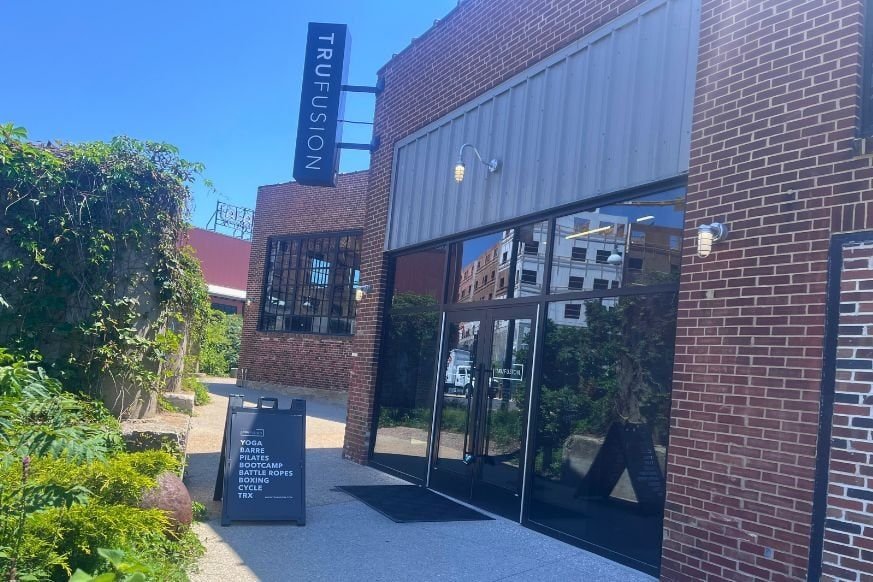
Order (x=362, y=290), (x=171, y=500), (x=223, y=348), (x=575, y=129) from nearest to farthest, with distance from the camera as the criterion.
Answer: (x=171, y=500), (x=575, y=129), (x=362, y=290), (x=223, y=348)

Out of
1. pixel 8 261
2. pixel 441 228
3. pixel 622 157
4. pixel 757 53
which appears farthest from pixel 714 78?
pixel 8 261

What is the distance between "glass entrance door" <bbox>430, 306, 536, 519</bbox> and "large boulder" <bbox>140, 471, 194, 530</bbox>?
122 inches

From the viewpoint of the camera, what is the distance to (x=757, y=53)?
4.91m

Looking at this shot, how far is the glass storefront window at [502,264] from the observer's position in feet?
23.4

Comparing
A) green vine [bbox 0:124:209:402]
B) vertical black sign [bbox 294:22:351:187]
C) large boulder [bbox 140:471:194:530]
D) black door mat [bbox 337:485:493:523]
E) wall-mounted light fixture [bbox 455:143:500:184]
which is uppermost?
vertical black sign [bbox 294:22:351:187]

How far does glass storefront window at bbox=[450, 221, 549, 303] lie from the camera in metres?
7.13

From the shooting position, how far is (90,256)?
7211 mm

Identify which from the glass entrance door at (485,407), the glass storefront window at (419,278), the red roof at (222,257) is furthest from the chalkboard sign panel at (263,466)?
the red roof at (222,257)

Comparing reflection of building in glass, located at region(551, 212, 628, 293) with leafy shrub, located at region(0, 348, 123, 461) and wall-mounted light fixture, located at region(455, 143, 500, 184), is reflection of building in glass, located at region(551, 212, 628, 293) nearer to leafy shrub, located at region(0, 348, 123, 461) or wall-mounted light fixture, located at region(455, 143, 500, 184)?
wall-mounted light fixture, located at region(455, 143, 500, 184)

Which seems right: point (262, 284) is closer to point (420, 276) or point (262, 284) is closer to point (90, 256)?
point (420, 276)

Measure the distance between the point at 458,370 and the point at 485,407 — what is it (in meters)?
0.79

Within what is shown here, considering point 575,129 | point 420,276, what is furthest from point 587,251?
point 420,276

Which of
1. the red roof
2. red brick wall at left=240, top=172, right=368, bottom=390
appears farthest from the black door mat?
the red roof

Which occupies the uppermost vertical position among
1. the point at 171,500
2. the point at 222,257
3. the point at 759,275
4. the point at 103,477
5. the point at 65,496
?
the point at 222,257
